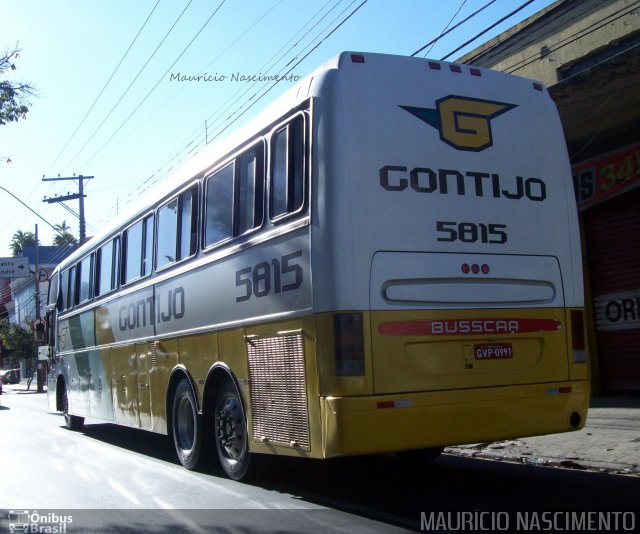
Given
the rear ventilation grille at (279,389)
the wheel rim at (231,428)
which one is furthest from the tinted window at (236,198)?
the wheel rim at (231,428)

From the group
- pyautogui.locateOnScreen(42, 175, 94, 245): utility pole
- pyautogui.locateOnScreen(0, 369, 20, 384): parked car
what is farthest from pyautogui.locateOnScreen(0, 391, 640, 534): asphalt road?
pyautogui.locateOnScreen(0, 369, 20, 384): parked car

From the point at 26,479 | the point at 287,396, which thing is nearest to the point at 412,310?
the point at 287,396

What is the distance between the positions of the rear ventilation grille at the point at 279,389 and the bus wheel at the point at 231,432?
1.61 ft

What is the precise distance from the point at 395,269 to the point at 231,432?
2885mm

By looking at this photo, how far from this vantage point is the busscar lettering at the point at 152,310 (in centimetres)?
886

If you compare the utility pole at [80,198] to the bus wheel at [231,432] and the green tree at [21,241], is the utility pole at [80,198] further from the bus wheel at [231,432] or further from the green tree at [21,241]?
the green tree at [21,241]

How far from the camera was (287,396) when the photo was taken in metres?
6.28

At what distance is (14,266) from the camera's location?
41.9 metres

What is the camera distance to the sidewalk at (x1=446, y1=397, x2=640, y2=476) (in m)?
8.02

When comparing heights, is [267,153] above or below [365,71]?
below

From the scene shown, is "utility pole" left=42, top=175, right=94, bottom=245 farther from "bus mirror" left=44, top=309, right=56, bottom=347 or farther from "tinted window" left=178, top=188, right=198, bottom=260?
"tinted window" left=178, top=188, right=198, bottom=260

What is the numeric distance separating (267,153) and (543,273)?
2749 mm

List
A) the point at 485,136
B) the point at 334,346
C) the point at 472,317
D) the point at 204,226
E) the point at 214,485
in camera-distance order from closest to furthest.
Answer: the point at 334,346
the point at 472,317
the point at 485,136
the point at 214,485
the point at 204,226

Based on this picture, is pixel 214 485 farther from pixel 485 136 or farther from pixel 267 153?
pixel 485 136
